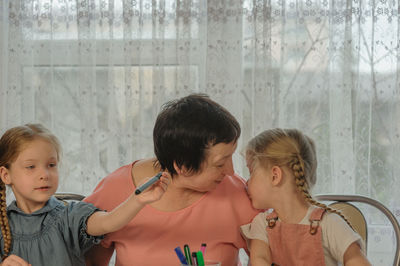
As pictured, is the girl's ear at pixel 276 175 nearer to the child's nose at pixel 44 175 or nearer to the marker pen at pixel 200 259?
the marker pen at pixel 200 259

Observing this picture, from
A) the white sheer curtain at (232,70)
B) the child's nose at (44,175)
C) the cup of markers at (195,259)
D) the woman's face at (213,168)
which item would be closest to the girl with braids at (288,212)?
the woman's face at (213,168)

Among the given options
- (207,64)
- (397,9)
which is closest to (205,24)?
(207,64)

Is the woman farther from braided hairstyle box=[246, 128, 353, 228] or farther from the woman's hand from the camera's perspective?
the woman's hand

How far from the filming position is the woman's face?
54.8 inches

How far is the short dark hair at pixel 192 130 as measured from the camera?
1374 mm

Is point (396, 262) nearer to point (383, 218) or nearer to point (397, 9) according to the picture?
point (383, 218)

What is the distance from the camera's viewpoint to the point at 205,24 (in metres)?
2.51

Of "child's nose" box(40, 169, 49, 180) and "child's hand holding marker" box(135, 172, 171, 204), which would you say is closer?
"child's hand holding marker" box(135, 172, 171, 204)

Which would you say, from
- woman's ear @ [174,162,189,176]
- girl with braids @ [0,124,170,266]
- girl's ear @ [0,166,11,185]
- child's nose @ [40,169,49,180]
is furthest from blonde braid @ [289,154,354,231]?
girl's ear @ [0,166,11,185]

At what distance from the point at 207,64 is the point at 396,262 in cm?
127

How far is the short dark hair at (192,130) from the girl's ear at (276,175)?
0.54 ft

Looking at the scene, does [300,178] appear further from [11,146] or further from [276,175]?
[11,146]

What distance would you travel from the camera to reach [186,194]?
1573mm

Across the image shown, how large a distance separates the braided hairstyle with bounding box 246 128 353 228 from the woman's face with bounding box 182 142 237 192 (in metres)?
0.12
